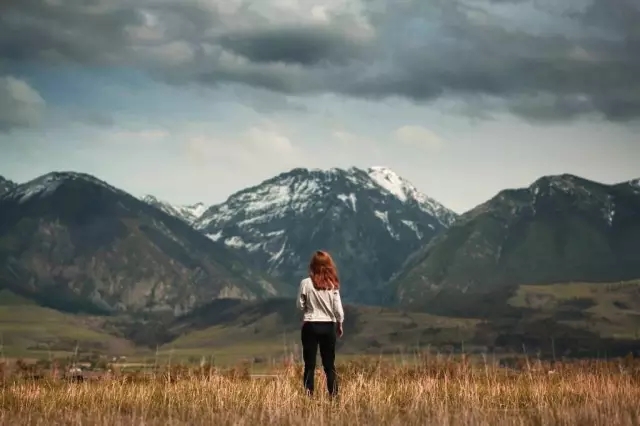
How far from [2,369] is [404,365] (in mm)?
11472

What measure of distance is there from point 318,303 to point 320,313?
7.8 inches

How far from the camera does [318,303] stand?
1731 centimetres

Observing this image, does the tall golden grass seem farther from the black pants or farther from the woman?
the woman

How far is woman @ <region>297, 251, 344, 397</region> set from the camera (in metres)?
17.2

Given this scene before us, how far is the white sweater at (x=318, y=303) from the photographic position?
56.5 feet

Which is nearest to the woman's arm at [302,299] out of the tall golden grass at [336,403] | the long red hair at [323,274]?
the long red hair at [323,274]

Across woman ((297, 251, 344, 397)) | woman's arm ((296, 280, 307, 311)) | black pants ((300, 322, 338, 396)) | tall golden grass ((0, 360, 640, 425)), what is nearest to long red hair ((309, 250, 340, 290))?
woman ((297, 251, 344, 397))

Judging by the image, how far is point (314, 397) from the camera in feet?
55.0

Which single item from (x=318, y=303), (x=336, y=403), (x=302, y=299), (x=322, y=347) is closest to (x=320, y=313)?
(x=318, y=303)

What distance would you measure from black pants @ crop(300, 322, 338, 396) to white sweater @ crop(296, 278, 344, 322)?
0.13 m

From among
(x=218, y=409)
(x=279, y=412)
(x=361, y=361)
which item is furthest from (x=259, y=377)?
(x=279, y=412)

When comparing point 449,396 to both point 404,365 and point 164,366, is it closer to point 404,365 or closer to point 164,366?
point 404,365

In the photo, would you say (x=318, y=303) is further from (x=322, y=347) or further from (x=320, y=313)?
(x=322, y=347)

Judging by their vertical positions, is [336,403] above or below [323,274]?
below
